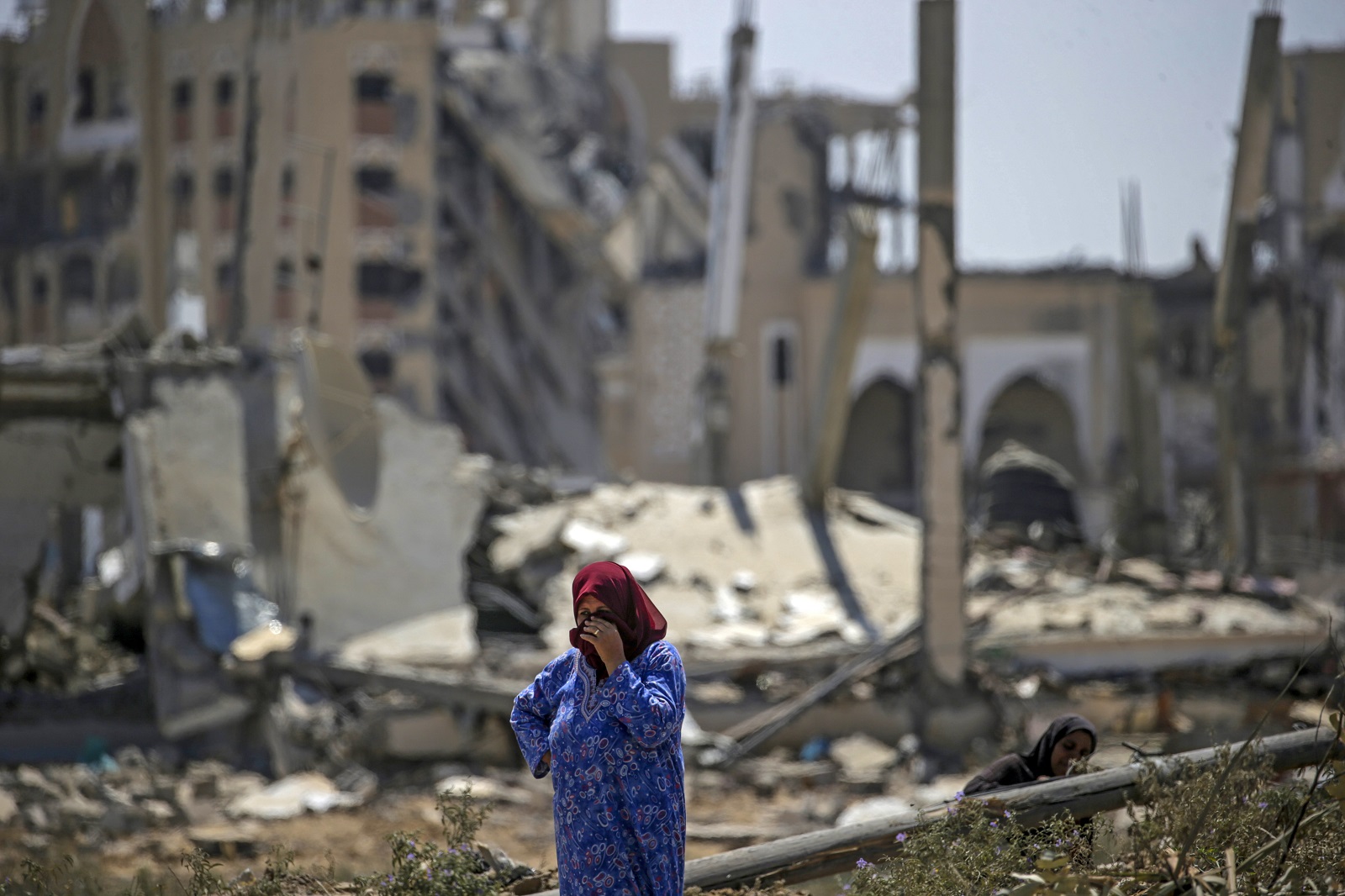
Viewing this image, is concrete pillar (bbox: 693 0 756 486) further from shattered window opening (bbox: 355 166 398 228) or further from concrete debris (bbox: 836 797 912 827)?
shattered window opening (bbox: 355 166 398 228)

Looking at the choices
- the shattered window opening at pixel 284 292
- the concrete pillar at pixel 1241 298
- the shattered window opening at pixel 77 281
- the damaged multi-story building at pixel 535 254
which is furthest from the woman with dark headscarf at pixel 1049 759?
the shattered window opening at pixel 77 281

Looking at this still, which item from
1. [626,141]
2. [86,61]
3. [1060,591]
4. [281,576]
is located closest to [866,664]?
[1060,591]

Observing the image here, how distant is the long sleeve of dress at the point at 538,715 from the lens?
4.09 m

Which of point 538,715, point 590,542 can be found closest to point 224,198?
point 590,542

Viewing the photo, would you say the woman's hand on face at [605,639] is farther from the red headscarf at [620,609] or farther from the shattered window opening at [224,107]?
the shattered window opening at [224,107]

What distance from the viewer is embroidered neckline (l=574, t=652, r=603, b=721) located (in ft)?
13.0

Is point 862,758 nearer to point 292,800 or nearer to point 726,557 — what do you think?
point 726,557

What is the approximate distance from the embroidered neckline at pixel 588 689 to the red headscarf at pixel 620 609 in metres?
0.02

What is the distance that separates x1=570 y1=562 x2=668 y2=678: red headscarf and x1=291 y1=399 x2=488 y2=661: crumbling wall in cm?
897

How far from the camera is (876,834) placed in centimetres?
517

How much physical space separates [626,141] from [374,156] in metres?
13.3

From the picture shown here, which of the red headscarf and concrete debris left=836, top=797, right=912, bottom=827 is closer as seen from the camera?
the red headscarf

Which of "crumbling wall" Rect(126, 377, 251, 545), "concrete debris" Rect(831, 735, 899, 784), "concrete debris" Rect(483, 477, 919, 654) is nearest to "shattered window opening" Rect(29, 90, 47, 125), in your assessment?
"concrete debris" Rect(483, 477, 919, 654)

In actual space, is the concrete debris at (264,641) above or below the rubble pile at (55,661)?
above
